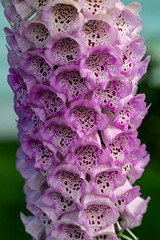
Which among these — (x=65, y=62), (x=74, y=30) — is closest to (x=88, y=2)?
(x=74, y=30)

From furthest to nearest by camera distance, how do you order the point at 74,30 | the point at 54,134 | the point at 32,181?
the point at 32,181
the point at 54,134
the point at 74,30

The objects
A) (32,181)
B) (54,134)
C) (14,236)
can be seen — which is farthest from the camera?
(14,236)

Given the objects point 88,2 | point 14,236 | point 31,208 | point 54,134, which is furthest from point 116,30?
point 14,236

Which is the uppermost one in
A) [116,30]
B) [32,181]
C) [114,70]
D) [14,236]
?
[116,30]

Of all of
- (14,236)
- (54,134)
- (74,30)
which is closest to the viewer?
(74,30)

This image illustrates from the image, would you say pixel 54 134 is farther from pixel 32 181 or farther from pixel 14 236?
pixel 14 236

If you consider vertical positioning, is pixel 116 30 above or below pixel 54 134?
above

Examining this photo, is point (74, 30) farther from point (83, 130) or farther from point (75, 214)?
point (75, 214)

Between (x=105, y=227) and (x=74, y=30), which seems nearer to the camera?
(x=74, y=30)

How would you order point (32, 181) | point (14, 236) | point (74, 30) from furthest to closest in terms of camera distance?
point (14, 236) < point (32, 181) < point (74, 30)
